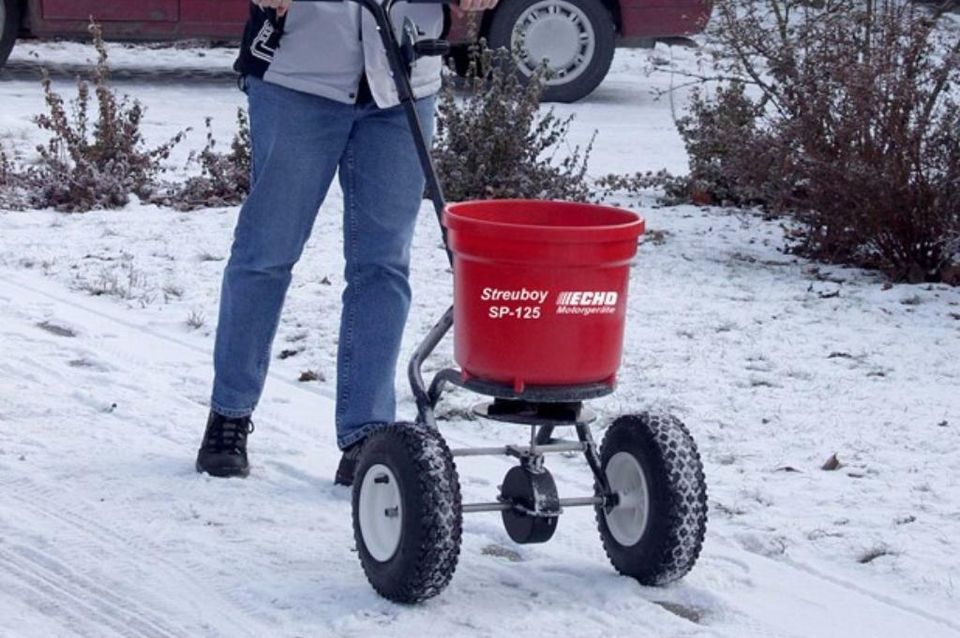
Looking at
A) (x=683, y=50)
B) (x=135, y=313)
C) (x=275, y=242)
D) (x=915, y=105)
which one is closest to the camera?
(x=275, y=242)

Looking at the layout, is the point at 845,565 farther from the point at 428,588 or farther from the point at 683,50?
the point at 683,50

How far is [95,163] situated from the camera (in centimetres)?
800

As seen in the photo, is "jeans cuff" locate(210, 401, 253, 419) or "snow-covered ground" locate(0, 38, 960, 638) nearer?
"snow-covered ground" locate(0, 38, 960, 638)

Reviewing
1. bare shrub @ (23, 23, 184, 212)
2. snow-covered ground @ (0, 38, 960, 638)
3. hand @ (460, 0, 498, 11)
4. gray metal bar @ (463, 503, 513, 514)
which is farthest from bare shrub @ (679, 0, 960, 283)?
gray metal bar @ (463, 503, 513, 514)

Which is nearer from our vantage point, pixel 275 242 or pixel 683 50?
pixel 275 242

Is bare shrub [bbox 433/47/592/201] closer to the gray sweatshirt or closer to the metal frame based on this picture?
the gray sweatshirt

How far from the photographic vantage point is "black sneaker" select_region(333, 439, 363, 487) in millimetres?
4289

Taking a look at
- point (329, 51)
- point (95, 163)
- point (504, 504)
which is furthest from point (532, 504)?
point (95, 163)

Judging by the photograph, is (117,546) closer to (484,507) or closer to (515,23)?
(484,507)

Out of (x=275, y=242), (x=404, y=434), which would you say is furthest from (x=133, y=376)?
(x=404, y=434)

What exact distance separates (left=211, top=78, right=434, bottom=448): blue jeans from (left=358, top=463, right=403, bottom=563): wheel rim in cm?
56

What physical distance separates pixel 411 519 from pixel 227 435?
1.03 metres

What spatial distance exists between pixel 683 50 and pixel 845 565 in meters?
12.6

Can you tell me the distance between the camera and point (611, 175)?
869cm
